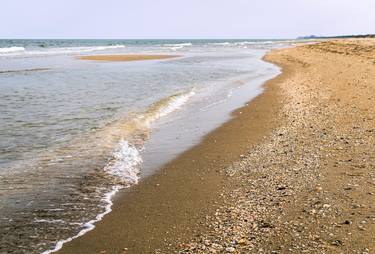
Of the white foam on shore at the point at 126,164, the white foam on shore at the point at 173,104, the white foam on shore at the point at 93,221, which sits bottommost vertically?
the white foam on shore at the point at 93,221

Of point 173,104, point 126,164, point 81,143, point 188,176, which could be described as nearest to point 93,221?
point 188,176

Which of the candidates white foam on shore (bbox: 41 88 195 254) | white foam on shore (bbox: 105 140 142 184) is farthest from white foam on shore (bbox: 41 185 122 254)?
white foam on shore (bbox: 105 140 142 184)

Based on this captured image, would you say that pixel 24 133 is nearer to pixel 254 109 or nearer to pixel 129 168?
pixel 129 168

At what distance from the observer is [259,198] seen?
600cm

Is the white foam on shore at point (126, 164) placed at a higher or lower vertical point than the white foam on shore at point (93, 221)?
higher

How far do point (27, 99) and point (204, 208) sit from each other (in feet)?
41.0

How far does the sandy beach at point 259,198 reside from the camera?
4734 mm

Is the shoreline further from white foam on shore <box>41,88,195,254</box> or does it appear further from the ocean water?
the ocean water

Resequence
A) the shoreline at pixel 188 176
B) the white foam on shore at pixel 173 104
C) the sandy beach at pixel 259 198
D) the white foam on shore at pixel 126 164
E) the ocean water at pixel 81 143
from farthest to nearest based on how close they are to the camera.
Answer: the white foam on shore at pixel 173 104 → the white foam on shore at pixel 126 164 → the ocean water at pixel 81 143 → the shoreline at pixel 188 176 → the sandy beach at pixel 259 198

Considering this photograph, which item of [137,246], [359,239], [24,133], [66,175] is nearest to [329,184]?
[359,239]

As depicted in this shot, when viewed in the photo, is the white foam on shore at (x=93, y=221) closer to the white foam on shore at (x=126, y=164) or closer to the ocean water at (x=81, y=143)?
the ocean water at (x=81, y=143)

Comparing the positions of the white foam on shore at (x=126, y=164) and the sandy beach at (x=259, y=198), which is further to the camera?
the white foam on shore at (x=126, y=164)

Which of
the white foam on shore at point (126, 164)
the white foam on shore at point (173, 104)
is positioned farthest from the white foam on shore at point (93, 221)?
the white foam on shore at point (173, 104)

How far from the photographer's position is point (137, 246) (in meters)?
4.85
